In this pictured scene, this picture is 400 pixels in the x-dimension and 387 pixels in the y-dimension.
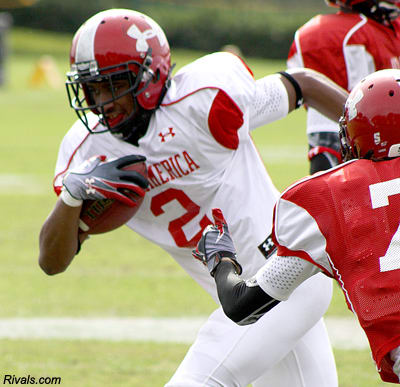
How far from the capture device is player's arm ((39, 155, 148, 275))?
3.13 metres

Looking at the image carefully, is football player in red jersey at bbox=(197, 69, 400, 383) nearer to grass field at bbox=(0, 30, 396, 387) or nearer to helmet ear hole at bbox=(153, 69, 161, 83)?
helmet ear hole at bbox=(153, 69, 161, 83)

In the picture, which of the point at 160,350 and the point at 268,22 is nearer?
the point at 160,350

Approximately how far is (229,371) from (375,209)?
3.22 feet

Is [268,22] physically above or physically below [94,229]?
below

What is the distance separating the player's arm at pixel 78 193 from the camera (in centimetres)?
313

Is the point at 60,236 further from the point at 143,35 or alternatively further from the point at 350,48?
the point at 350,48

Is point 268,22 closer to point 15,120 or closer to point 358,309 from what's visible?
point 15,120

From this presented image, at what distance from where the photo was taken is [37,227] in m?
8.51

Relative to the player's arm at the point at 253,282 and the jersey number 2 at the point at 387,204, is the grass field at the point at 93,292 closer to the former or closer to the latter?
the player's arm at the point at 253,282

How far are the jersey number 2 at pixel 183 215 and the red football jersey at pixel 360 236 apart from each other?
35.4 inches

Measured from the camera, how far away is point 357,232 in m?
2.45

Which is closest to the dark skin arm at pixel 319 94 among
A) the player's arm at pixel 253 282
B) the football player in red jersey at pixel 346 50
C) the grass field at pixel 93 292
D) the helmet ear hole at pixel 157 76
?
the helmet ear hole at pixel 157 76

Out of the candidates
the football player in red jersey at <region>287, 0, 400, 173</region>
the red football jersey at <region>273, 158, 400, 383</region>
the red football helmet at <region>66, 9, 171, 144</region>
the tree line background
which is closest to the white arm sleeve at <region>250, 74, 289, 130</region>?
the red football helmet at <region>66, 9, 171, 144</region>

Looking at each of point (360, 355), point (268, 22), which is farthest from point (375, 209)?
point (268, 22)
